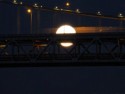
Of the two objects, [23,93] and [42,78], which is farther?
[42,78]

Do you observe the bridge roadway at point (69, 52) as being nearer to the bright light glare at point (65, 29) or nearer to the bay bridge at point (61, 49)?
the bay bridge at point (61, 49)

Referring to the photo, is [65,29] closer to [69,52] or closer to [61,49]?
[61,49]

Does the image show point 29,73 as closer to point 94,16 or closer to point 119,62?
point 94,16

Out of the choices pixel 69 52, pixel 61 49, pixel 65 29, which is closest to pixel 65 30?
pixel 65 29

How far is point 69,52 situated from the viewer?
230 ft

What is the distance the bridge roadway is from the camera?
68375 mm

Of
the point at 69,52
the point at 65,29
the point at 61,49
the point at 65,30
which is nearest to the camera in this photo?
the point at 69,52

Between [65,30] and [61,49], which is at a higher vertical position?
[65,30]

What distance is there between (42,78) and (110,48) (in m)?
18.2

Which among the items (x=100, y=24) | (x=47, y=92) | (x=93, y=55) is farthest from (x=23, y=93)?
(x=93, y=55)

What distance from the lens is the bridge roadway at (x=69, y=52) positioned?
68.4m

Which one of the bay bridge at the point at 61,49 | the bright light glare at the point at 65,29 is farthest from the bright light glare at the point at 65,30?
the bay bridge at the point at 61,49

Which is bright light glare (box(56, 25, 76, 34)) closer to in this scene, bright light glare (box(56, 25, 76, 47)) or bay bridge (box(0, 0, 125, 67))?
bright light glare (box(56, 25, 76, 47))

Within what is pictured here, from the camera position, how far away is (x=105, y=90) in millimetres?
87062
